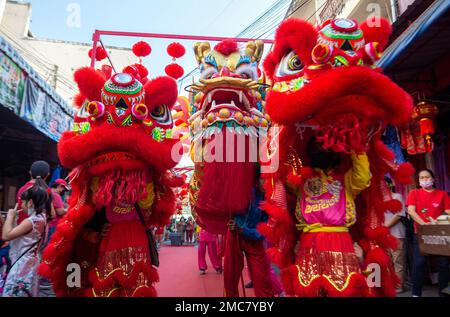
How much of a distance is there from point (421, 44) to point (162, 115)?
2.75m

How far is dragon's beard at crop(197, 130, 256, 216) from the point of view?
2.29 m

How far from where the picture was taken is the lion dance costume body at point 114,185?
2.10 m

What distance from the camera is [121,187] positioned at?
2113mm

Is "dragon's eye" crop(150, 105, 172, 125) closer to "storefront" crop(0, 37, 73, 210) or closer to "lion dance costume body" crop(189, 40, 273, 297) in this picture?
"lion dance costume body" crop(189, 40, 273, 297)

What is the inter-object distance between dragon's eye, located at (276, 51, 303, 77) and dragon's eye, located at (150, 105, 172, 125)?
34.5 inches

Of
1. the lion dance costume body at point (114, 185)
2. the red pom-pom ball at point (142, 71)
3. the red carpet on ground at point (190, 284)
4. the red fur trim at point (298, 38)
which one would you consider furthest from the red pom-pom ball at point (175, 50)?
the red carpet on ground at point (190, 284)

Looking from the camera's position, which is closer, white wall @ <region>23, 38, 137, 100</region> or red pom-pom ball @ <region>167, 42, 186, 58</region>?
red pom-pom ball @ <region>167, 42, 186, 58</region>

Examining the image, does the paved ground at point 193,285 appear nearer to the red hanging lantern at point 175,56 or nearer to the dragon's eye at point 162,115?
the dragon's eye at point 162,115

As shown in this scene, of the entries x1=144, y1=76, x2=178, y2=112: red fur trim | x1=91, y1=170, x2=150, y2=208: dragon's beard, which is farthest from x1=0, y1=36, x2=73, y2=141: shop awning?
x1=91, y1=170, x2=150, y2=208: dragon's beard

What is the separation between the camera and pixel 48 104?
603 cm

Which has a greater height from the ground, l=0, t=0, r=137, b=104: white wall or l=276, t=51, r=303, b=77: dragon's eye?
l=0, t=0, r=137, b=104: white wall

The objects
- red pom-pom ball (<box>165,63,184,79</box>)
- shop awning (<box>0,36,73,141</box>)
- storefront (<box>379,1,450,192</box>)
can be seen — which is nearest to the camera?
storefront (<box>379,1,450,192</box>)

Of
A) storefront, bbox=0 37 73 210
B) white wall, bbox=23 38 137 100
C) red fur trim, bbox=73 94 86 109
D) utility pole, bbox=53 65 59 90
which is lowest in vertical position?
red fur trim, bbox=73 94 86 109

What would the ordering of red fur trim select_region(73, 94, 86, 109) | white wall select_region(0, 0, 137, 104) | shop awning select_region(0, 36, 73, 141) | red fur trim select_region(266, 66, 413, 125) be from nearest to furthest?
red fur trim select_region(266, 66, 413, 125) → red fur trim select_region(73, 94, 86, 109) → shop awning select_region(0, 36, 73, 141) → white wall select_region(0, 0, 137, 104)
